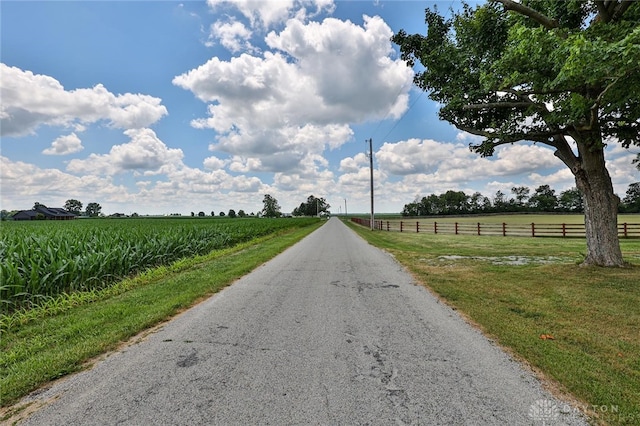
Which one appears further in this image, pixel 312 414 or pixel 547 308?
pixel 547 308

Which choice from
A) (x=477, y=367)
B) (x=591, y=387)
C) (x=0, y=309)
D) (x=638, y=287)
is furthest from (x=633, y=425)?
(x=0, y=309)

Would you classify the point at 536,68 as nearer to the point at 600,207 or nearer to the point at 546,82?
the point at 546,82

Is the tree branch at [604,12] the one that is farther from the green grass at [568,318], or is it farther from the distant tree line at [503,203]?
the distant tree line at [503,203]

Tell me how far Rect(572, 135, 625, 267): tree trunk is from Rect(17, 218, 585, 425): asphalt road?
6.05 m

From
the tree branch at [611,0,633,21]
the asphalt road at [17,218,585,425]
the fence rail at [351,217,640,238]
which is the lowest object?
the asphalt road at [17,218,585,425]

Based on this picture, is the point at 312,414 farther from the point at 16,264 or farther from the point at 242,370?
the point at 16,264

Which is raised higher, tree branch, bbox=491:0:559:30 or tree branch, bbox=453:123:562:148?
tree branch, bbox=491:0:559:30

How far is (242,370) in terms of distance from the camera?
309 centimetres

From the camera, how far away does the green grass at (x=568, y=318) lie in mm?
2740

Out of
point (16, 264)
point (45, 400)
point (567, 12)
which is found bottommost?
point (45, 400)

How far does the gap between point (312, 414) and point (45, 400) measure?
7.40 feet

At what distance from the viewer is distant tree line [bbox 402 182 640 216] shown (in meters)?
81.6

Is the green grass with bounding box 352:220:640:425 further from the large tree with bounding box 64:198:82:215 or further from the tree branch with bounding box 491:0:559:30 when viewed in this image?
the large tree with bounding box 64:198:82:215

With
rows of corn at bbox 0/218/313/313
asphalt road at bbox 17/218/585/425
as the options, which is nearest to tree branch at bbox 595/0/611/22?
asphalt road at bbox 17/218/585/425
